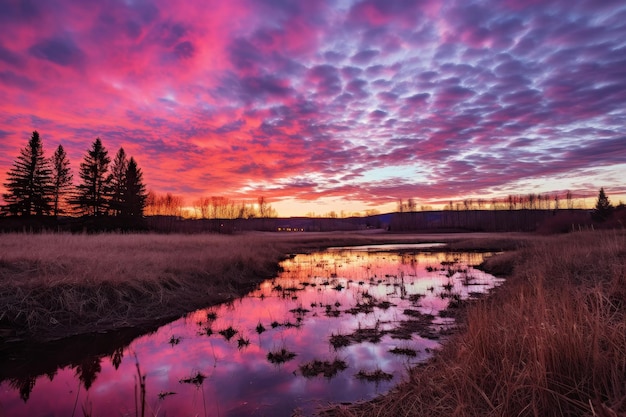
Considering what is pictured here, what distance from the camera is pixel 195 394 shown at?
20.8 feet

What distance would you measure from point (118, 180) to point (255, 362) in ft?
236

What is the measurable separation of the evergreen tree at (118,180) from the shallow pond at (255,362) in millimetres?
61636

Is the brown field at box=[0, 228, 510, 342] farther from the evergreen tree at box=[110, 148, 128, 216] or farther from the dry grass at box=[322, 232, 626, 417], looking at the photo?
the evergreen tree at box=[110, 148, 128, 216]

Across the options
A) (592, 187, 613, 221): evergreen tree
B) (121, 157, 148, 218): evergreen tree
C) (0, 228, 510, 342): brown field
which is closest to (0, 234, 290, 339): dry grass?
(0, 228, 510, 342): brown field

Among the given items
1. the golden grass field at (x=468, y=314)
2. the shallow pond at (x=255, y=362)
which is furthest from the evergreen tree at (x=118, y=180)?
the shallow pond at (x=255, y=362)

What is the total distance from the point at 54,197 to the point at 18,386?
70903mm

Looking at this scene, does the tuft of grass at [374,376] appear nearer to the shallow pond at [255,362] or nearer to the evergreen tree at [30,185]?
the shallow pond at [255,362]

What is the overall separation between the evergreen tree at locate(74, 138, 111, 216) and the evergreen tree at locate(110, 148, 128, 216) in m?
1.38

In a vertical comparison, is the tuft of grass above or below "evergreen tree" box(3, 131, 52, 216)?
below

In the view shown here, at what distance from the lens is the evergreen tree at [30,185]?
58.2m

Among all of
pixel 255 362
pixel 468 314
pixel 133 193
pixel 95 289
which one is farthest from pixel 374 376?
pixel 133 193

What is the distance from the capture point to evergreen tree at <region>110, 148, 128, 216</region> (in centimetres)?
6538

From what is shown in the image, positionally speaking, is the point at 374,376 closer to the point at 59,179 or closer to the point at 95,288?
the point at 95,288

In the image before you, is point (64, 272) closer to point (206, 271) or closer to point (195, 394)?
point (206, 271)
